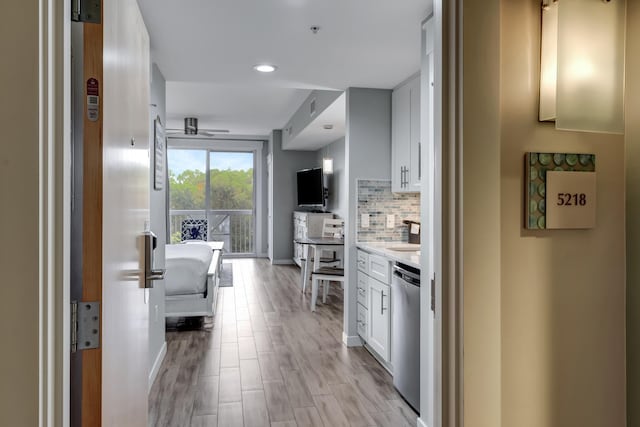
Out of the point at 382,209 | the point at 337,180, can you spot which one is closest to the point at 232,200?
the point at 337,180

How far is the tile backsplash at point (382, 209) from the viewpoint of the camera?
13.1 ft

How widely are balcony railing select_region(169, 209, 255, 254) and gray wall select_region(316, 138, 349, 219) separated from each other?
2373 mm

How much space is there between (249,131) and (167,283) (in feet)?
16.0

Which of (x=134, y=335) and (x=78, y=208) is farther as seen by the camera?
(x=134, y=335)

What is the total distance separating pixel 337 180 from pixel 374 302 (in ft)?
13.3

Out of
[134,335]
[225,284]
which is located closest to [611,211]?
[134,335]

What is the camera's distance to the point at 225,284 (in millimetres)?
6555

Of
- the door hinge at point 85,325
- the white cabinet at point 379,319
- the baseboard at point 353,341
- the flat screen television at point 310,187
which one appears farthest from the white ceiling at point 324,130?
the door hinge at point 85,325

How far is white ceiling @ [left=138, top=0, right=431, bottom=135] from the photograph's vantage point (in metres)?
2.38

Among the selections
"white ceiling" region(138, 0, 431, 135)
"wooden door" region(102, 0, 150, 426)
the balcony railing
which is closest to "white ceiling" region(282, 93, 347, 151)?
"white ceiling" region(138, 0, 431, 135)

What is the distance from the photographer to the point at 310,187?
7844mm

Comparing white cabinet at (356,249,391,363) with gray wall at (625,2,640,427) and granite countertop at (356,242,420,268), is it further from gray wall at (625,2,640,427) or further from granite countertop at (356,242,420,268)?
gray wall at (625,2,640,427)
